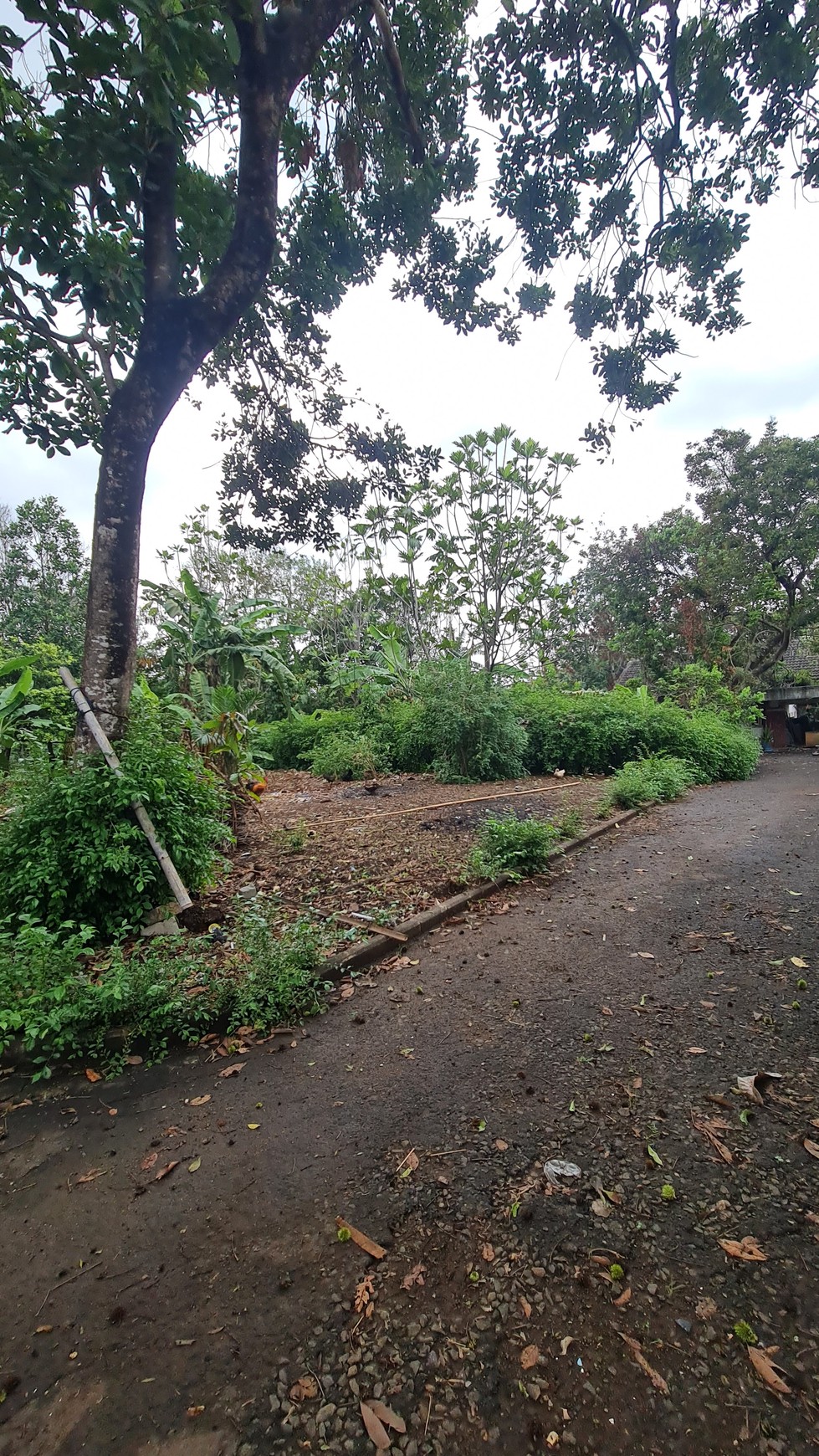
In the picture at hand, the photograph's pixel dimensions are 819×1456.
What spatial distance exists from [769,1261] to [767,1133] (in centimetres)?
47

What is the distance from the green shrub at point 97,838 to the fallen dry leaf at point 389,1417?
2318 millimetres

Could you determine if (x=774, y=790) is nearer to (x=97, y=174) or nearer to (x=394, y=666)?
(x=394, y=666)

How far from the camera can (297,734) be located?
11508mm

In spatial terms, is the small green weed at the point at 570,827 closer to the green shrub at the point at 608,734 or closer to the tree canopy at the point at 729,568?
the green shrub at the point at 608,734

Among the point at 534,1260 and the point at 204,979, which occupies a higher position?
the point at 204,979

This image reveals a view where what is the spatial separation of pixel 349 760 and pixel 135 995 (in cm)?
698

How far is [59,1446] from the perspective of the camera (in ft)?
3.48

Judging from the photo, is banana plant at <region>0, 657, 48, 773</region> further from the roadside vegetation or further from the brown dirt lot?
the brown dirt lot

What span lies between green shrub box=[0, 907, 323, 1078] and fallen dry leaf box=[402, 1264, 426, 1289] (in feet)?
4.02

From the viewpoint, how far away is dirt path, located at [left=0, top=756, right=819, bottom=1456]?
1.10 meters

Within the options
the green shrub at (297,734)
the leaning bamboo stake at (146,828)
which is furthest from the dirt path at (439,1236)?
the green shrub at (297,734)

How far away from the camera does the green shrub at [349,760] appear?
9250mm

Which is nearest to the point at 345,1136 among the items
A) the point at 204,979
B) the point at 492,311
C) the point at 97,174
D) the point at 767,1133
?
the point at 204,979

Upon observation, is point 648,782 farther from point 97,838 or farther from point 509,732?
point 97,838
